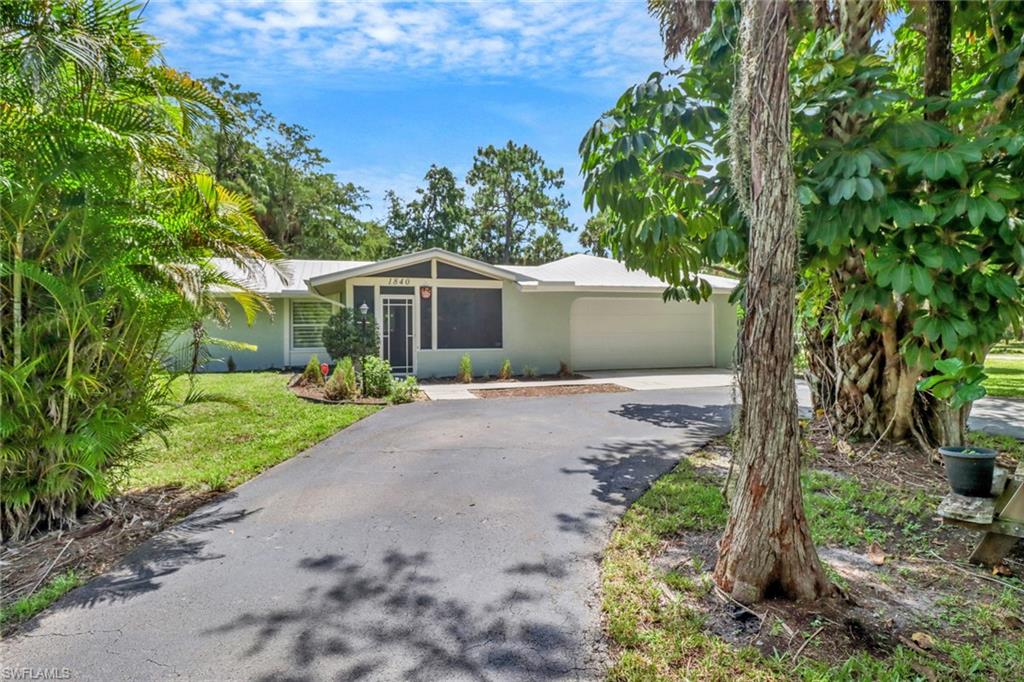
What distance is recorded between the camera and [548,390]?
11.2 meters

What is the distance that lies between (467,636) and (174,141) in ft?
13.5

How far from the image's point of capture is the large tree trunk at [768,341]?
257cm

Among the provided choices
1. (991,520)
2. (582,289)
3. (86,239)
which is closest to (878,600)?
(991,520)

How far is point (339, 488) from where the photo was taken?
485 centimetres

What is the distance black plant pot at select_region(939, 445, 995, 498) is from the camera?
3584 mm

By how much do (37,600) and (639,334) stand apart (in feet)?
46.7

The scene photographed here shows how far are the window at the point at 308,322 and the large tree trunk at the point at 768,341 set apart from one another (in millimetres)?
14113

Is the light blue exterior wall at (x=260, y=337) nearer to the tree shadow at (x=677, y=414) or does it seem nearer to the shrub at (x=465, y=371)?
the shrub at (x=465, y=371)

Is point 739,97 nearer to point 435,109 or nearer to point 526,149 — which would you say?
point 435,109

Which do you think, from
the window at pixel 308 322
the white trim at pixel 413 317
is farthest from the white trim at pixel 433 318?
the window at pixel 308 322

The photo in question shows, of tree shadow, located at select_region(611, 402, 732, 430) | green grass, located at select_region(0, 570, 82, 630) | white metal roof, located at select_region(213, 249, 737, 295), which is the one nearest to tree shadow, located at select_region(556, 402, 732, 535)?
tree shadow, located at select_region(611, 402, 732, 430)

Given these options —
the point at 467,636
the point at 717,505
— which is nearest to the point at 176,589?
the point at 467,636

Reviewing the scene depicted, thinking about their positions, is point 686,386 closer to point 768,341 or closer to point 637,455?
point 637,455

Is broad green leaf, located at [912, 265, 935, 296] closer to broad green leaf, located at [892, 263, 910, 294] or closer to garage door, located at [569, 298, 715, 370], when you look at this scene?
broad green leaf, located at [892, 263, 910, 294]
